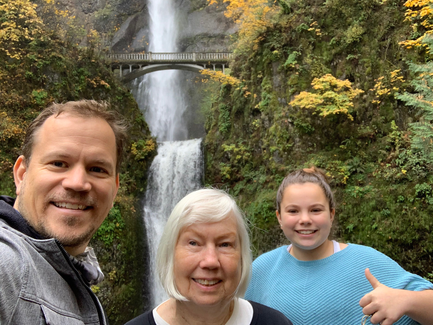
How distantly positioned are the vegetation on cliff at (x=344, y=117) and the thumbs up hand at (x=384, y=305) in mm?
5423

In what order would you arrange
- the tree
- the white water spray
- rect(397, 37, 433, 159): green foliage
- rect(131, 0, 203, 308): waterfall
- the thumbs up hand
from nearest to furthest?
the thumbs up hand
rect(397, 37, 433, 159): green foliage
the tree
rect(131, 0, 203, 308): waterfall
the white water spray

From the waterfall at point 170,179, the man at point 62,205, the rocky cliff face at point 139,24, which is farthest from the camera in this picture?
the rocky cliff face at point 139,24

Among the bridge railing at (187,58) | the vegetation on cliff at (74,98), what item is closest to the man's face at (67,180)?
the vegetation on cliff at (74,98)

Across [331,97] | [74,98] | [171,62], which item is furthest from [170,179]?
[171,62]

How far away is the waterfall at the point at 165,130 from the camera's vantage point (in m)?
13.6

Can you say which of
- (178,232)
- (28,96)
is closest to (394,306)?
(178,232)

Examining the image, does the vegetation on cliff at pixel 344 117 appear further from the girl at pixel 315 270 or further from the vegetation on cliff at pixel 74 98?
the girl at pixel 315 270

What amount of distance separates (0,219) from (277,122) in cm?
1034

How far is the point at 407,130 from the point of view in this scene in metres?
8.41

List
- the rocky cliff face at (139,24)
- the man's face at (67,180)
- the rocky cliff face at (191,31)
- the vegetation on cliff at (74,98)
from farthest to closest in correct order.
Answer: the rocky cliff face at (191,31) < the rocky cliff face at (139,24) < the vegetation on cliff at (74,98) < the man's face at (67,180)

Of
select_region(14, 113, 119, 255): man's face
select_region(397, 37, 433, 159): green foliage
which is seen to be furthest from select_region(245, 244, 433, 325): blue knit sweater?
select_region(397, 37, 433, 159): green foliage

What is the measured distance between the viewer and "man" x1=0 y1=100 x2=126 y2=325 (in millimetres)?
1179

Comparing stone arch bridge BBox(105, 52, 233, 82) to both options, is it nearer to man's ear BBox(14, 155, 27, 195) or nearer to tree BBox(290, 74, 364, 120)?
tree BBox(290, 74, 364, 120)

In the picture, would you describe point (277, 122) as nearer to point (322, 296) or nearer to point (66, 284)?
point (322, 296)
